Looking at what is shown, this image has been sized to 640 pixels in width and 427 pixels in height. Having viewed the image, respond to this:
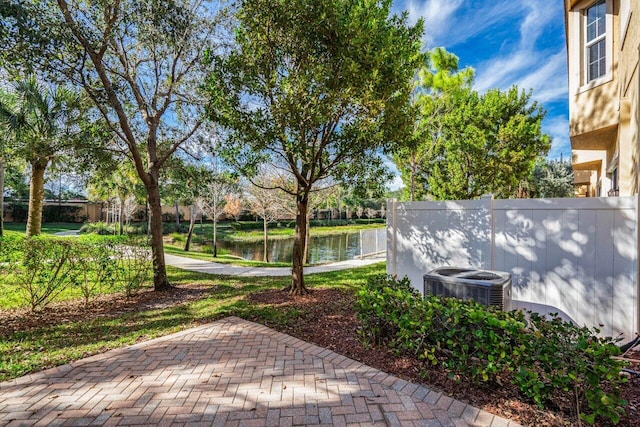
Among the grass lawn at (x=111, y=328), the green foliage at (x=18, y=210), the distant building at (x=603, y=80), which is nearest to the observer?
the grass lawn at (x=111, y=328)

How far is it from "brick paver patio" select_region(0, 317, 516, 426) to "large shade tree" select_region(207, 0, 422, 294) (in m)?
3.28

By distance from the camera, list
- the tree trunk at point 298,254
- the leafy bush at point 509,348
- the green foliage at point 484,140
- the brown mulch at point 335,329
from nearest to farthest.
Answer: the leafy bush at point 509,348
the brown mulch at point 335,329
the tree trunk at point 298,254
the green foliage at point 484,140

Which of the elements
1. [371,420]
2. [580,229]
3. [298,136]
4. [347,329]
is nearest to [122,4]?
[298,136]

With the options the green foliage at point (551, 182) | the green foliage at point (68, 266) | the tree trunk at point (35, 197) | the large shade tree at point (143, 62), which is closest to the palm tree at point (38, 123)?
the tree trunk at point (35, 197)

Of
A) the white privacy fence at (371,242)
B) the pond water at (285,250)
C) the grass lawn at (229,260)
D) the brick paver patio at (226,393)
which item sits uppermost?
the white privacy fence at (371,242)

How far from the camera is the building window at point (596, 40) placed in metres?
6.42

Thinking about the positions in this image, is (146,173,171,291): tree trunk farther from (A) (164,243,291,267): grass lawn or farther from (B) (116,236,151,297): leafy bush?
(A) (164,243,291,267): grass lawn

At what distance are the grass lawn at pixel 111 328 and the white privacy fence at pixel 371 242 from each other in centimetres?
673

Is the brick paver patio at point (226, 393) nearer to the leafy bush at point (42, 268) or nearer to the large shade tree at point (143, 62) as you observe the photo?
the leafy bush at point (42, 268)

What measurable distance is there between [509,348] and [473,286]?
0.85m

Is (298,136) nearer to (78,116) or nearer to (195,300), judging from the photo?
(195,300)

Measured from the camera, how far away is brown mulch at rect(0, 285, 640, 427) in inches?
98.8

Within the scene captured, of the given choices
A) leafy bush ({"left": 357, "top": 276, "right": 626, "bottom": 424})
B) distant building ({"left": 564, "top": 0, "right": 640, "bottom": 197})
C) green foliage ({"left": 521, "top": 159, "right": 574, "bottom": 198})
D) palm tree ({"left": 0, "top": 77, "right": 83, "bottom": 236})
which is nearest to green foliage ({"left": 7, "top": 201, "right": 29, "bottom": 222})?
palm tree ({"left": 0, "top": 77, "right": 83, "bottom": 236})

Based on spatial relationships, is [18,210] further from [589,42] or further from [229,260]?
[589,42]
